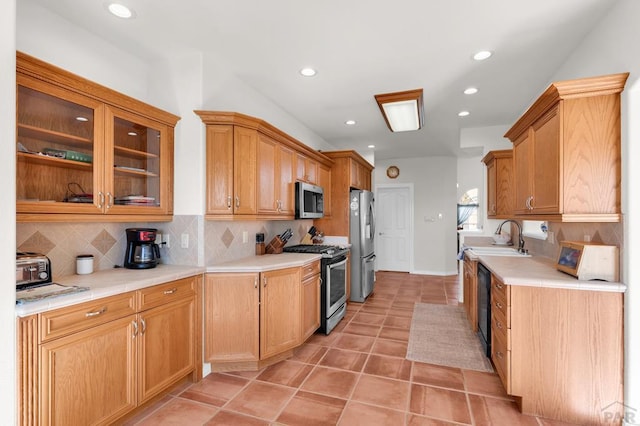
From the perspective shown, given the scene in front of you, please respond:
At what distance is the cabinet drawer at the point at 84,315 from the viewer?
1553 mm

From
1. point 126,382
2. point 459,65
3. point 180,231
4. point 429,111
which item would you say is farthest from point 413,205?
point 126,382

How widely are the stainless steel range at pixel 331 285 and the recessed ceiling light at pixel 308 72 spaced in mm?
1888

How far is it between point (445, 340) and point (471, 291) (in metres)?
0.70

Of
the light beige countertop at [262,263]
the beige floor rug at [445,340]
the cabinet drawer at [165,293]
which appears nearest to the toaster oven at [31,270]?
the cabinet drawer at [165,293]

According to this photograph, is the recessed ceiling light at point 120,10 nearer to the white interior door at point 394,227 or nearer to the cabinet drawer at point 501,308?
the cabinet drawer at point 501,308

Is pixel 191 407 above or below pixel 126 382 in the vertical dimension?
below

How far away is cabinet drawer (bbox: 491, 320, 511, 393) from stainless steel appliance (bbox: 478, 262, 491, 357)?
201 millimetres

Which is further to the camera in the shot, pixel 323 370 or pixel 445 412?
pixel 323 370

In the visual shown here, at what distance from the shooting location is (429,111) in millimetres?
Answer: 3973

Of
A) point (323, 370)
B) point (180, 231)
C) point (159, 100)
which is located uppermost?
point (159, 100)

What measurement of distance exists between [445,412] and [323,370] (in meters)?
1.02

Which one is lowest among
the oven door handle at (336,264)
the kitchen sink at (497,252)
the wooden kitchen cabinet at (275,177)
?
the oven door handle at (336,264)

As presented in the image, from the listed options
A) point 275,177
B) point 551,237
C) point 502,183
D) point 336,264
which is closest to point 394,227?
point 502,183

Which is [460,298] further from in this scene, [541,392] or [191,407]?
[191,407]
